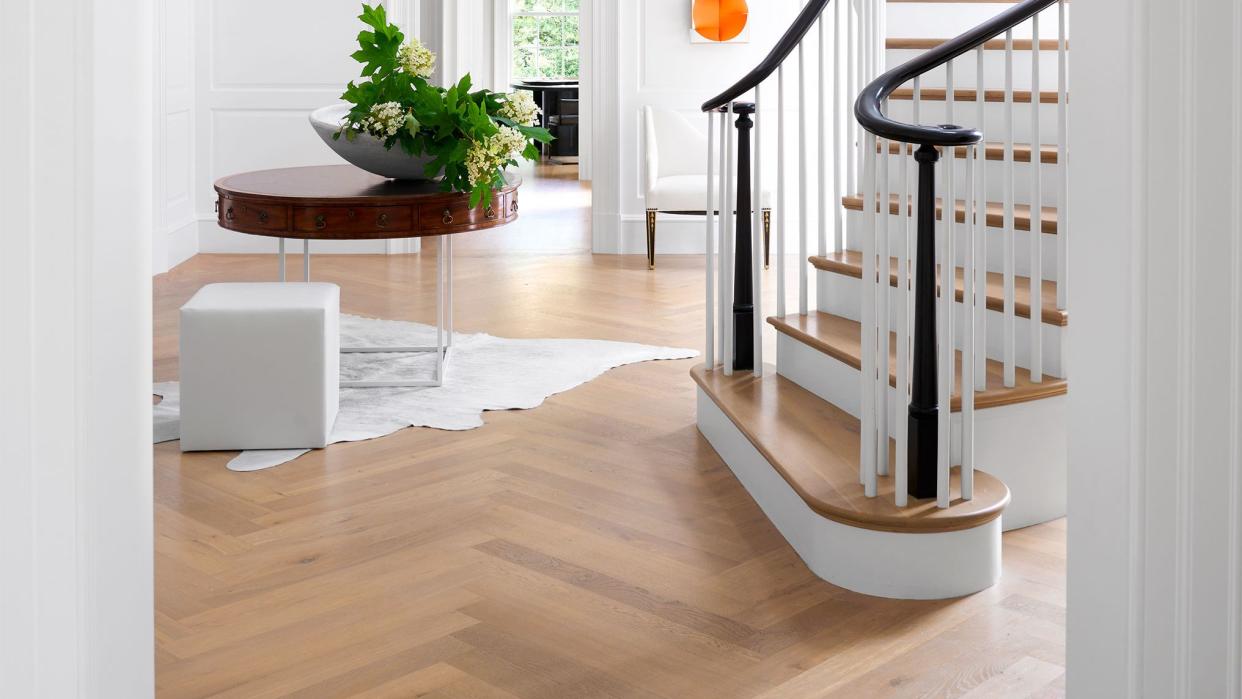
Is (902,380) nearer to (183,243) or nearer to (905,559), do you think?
(905,559)

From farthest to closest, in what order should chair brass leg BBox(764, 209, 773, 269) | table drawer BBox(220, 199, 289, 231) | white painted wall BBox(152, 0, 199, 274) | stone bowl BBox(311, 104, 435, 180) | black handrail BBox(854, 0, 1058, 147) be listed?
chair brass leg BBox(764, 209, 773, 269) → white painted wall BBox(152, 0, 199, 274) → stone bowl BBox(311, 104, 435, 180) → table drawer BBox(220, 199, 289, 231) → black handrail BBox(854, 0, 1058, 147)

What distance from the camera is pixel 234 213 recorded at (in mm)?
4055

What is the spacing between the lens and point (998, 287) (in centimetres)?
341

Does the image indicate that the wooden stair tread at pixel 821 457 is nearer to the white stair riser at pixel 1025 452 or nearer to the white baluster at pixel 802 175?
the white stair riser at pixel 1025 452

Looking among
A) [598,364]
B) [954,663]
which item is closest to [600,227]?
[598,364]

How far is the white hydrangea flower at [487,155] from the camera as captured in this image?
158 inches

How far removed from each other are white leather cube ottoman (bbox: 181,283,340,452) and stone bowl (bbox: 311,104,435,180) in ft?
2.22

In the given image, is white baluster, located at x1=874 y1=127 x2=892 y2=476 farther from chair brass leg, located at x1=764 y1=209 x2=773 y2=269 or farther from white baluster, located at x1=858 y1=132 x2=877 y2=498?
chair brass leg, located at x1=764 y1=209 x2=773 y2=269

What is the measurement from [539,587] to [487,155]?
5.98ft

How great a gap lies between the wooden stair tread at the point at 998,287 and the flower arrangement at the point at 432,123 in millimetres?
1040

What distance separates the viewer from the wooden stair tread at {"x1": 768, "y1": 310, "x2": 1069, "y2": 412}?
9.68 ft
